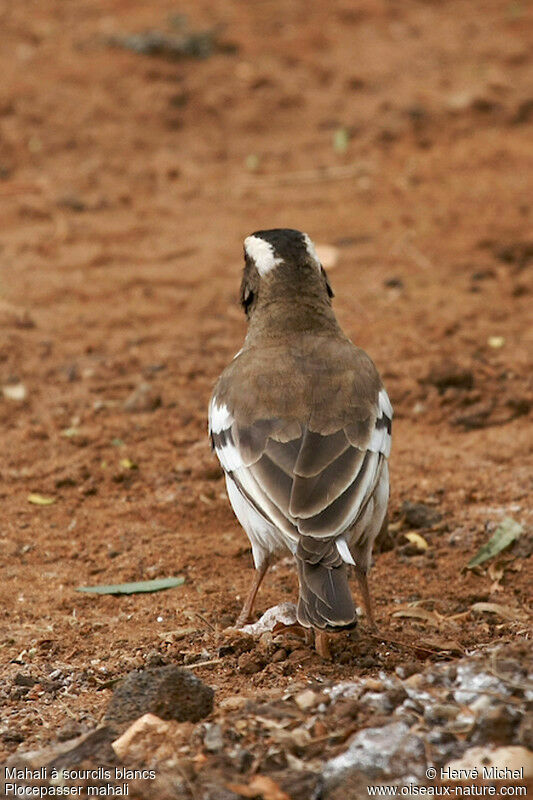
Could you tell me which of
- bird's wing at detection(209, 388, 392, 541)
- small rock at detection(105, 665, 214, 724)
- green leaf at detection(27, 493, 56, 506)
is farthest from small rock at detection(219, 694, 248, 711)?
green leaf at detection(27, 493, 56, 506)

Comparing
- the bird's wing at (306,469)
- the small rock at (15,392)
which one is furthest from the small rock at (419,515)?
the small rock at (15,392)

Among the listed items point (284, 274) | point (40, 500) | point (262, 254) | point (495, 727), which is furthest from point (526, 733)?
point (40, 500)

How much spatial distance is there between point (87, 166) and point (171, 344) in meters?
4.39

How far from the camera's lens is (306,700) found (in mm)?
4867

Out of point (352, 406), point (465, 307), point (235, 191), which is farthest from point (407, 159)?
point (352, 406)

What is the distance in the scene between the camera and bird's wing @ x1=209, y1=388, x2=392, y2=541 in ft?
18.7

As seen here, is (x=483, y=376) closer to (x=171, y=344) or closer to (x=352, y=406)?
(x=171, y=344)

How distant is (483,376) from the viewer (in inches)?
372

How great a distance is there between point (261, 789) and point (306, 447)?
6.80 ft

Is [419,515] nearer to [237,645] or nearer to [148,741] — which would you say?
[237,645]

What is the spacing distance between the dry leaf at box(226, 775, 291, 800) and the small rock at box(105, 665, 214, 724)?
0.58m

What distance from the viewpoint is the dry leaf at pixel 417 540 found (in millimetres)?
7367

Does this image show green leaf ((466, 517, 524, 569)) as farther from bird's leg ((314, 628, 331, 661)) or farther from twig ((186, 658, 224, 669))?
twig ((186, 658, 224, 669))

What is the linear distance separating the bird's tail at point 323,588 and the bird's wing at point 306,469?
0.08 metres
